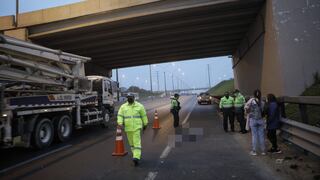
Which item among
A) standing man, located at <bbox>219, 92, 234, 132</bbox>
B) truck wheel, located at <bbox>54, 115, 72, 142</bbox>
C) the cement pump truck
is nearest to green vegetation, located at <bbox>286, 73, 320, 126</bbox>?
standing man, located at <bbox>219, 92, 234, 132</bbox>

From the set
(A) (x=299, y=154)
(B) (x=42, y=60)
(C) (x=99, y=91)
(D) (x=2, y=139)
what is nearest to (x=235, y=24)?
(C) (x=99, y=91)

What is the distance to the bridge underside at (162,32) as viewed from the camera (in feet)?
68.3

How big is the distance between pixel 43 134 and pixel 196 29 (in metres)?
15.8

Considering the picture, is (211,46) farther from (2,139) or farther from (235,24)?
(2,139)

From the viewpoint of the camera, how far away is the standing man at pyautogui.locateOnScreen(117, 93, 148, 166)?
25.8 feet

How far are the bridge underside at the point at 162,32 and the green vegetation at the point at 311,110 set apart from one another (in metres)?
5.98

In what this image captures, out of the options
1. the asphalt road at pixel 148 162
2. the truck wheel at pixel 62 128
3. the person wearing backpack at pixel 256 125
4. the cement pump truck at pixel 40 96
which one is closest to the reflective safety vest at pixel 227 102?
the asphalt road at pixel 148 162

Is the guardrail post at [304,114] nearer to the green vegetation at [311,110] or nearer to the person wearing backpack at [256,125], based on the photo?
the person wearing backpack at [256,125]

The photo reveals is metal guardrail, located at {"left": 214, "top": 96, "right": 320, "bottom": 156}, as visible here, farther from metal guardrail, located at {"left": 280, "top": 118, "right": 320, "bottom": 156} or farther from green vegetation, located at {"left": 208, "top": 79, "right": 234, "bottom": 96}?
green vegetation, located at {"left": 208, "top": 79, "right": 234, "bottom": 96}

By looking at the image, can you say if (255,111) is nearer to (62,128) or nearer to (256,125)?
(256,125)

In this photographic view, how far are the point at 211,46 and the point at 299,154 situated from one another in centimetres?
2612

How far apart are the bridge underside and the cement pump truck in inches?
263

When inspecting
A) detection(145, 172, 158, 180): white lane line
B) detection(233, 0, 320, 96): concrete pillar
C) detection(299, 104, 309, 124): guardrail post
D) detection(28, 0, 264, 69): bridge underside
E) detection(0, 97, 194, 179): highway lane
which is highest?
detection(28, 0, 264, 69): bridge underside

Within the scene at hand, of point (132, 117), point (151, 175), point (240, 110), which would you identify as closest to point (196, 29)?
point (240, 110)
